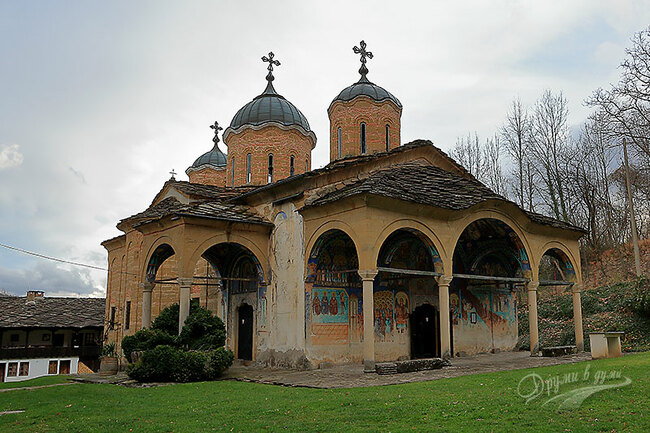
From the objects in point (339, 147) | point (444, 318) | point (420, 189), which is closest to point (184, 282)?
point (420, 189)

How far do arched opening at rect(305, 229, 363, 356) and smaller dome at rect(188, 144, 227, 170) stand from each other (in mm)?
13629

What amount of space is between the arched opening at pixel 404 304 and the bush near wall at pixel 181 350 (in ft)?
15.3

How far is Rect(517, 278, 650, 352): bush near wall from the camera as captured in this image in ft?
54.4

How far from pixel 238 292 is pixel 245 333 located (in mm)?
1315

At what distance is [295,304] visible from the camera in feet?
48.9

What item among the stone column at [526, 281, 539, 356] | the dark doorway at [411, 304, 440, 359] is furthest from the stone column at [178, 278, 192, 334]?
the stone column at [526, 281, 539, 356]

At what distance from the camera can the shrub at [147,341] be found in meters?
13.1

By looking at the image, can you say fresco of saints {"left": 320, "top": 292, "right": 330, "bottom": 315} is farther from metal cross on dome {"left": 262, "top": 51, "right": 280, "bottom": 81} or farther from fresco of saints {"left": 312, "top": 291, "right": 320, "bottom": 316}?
metal cross on dome {"left": 262, "top": 51, "right": 280, "bottom": 81}

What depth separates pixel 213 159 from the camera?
27625 mm

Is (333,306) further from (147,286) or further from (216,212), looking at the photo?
(147,286)

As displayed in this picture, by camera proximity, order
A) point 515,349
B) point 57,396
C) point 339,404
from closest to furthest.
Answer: point 339,404, point 57,396, point 515,349

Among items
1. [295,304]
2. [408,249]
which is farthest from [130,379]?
[408,249]

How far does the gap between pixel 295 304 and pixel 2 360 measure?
982 inches

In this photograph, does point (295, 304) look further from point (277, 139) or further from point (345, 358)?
point (277, 139)
